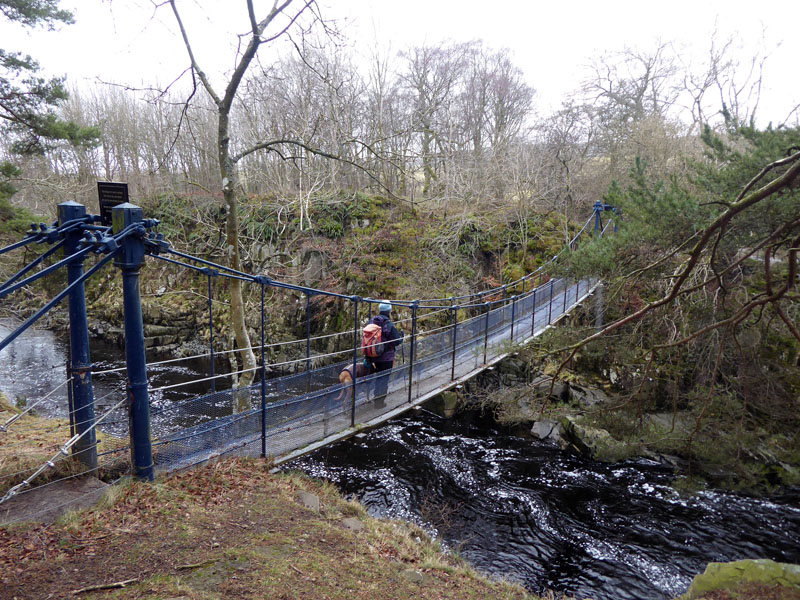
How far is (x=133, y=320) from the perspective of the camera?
9.43 feet

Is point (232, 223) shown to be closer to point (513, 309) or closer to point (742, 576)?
point (513, 309)

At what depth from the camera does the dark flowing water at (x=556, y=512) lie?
5.10 m

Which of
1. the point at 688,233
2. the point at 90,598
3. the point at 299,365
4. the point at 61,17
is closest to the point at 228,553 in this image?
the point at 90,598

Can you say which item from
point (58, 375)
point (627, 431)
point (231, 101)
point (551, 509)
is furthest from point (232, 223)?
point (58, 375)

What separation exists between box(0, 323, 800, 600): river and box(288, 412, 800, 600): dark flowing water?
14 mm

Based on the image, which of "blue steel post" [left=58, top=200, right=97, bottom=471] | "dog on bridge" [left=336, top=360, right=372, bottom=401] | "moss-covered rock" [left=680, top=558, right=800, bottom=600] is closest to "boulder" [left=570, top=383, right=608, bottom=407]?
"moss-covered rock" [left=680, top=558, right=800, bottom=600]

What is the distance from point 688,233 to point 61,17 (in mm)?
8698

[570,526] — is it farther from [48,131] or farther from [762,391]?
[48,131]

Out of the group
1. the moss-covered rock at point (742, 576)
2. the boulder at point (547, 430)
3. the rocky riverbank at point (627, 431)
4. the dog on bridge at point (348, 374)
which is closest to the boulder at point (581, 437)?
the rocky riverbank at point (627, 431)

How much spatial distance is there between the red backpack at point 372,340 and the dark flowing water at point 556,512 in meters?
2.06

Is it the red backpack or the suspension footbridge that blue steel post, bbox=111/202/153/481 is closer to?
the suspension footbridge

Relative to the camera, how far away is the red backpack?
5.36 metres

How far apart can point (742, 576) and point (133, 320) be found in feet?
17.5

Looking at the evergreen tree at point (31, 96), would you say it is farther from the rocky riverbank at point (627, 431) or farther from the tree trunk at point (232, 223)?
the rocky riverbank at point (627, 431)
